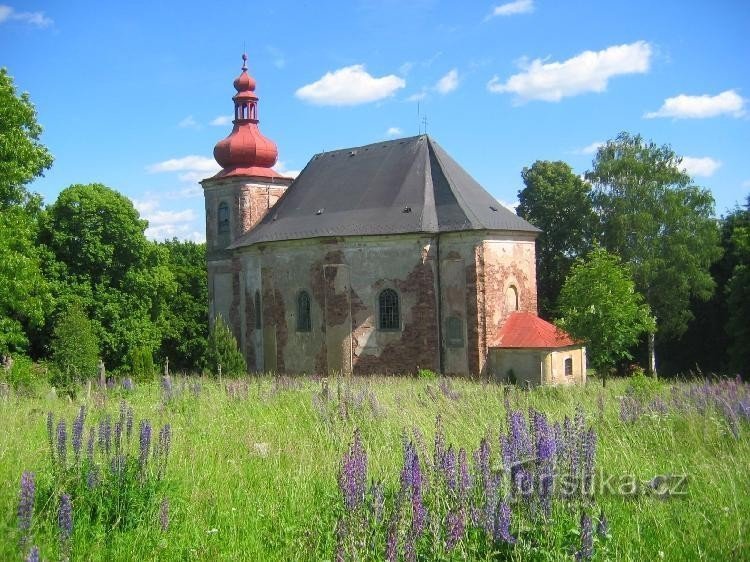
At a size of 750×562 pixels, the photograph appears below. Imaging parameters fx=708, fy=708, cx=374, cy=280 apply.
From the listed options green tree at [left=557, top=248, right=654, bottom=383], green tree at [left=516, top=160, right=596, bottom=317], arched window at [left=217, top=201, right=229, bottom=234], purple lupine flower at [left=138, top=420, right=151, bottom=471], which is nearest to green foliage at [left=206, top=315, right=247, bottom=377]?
arched window at [left=217, top=201, right=229, bottom=234]

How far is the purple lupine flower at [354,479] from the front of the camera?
5297 millimetres

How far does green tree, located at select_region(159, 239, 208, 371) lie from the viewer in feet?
136

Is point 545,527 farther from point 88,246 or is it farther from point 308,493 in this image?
point 88,246

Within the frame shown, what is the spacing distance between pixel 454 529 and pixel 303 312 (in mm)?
Answer: 24843

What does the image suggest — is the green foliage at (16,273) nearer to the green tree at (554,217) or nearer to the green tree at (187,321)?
the green tree at (187,321)

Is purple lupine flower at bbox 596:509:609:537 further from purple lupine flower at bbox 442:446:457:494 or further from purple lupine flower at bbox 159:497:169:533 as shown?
purple lupine flower at bbox 159:497:169:533

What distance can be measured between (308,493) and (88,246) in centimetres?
2950

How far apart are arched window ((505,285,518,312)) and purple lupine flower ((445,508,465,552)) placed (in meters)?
22.5

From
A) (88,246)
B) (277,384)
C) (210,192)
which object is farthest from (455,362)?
(88,246)

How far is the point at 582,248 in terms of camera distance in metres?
39.2

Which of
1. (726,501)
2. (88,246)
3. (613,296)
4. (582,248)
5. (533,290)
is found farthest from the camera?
(582,248)

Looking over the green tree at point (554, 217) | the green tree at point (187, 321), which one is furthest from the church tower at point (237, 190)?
the green tree at point (554, 217)

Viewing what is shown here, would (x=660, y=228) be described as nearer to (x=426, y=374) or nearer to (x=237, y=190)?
(x=426, y=374)

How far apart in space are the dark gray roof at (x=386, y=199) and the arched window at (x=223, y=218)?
269cm
